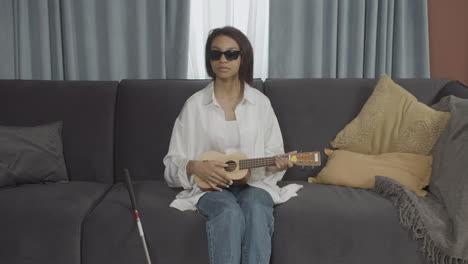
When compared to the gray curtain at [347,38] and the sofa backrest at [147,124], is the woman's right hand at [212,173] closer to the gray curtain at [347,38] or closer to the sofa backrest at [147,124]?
the sofa backrest at [147,124]

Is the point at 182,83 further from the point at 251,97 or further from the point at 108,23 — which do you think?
the point at 108,23

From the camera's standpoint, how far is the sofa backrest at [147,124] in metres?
2.13

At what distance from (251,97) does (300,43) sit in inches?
41.9

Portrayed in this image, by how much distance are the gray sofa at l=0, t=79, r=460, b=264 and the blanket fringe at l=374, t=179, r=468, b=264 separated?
0.03 metres

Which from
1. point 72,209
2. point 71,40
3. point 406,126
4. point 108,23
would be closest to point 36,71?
point 71,40

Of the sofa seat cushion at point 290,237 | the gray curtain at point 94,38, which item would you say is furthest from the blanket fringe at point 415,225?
the gray curtain at point 94,38

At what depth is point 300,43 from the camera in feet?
9.26

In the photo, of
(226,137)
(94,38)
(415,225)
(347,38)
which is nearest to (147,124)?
(226,137)

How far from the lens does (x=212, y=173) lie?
1.68 meters

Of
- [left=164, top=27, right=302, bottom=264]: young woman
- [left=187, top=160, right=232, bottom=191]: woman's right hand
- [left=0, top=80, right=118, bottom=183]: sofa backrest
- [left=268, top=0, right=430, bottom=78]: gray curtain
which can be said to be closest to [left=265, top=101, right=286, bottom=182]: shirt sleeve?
[left=164, top=27, right=302, bottom=264]: young woman

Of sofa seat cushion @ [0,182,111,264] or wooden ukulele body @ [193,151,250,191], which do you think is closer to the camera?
sofa seat cushion @ [0,182,111,264]

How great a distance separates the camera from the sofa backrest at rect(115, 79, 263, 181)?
2.13 meters

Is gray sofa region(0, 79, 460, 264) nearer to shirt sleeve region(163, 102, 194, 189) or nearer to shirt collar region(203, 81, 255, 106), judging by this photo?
shirt sleeve region(163, 102, 194, 189)

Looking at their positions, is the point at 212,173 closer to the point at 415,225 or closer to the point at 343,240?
the point at 343,240
